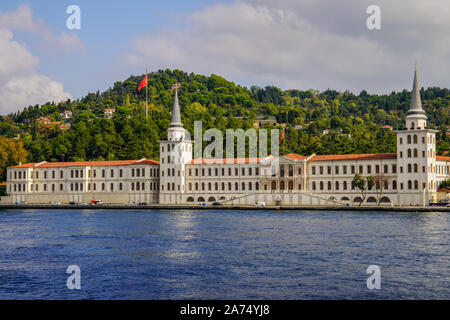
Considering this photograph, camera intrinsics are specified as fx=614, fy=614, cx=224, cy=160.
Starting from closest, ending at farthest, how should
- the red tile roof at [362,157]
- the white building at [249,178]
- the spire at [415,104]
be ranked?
the white building at [249,178], the spire at [415,104], the red tile roof at [362,157]

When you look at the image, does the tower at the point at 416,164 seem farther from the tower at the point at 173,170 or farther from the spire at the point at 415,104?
the tower at the point at 173,170

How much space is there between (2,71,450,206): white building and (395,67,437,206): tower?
0.13m

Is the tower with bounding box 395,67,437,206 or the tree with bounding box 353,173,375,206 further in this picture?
the tree with bounding box 353,173,375,206

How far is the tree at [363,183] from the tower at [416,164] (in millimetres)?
3816

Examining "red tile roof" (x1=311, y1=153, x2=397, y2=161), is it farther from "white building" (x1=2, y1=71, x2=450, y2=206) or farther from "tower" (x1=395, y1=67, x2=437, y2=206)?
"tower" (x1=395, y1=67, x2=437, y2=206)

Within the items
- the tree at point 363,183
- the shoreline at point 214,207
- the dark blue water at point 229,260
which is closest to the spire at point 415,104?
the tree at point 363,183

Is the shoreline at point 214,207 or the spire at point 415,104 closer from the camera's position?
the shoreline at point 214,207

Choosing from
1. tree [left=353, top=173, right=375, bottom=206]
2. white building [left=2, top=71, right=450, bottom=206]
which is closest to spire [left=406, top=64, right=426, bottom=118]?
white building [left=2, top=71, right=450, bottom=206]

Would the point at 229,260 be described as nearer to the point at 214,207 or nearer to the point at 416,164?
the point at 214,207

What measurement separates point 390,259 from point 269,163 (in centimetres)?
5531

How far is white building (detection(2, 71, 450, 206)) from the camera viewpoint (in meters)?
80.7

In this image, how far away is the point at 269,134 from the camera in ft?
399

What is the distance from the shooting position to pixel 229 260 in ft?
114

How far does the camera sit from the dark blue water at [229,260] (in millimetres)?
26594
